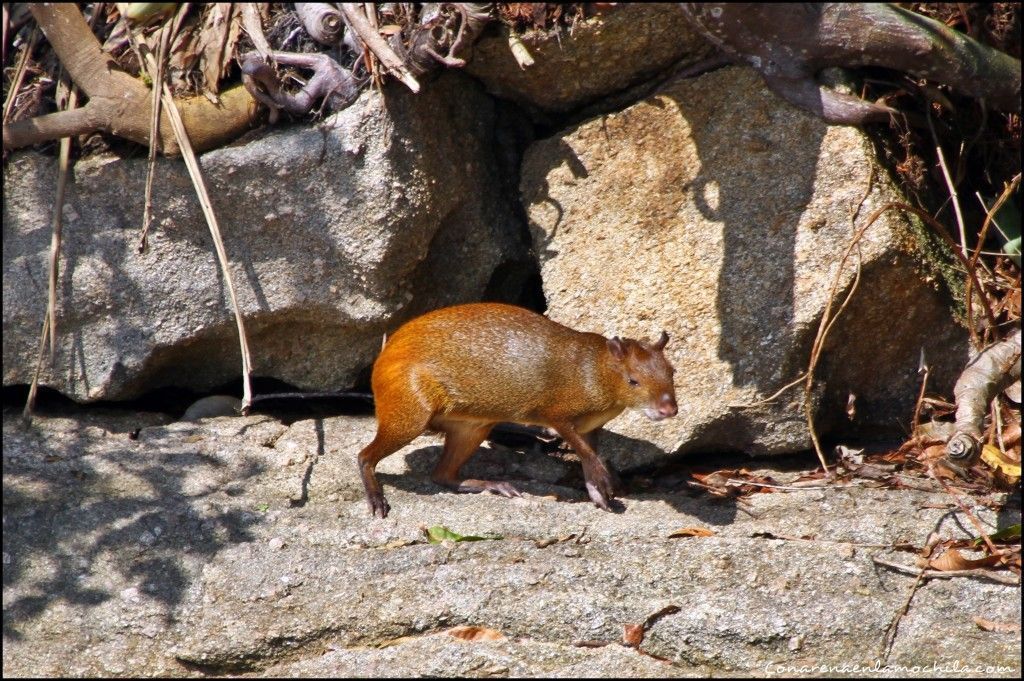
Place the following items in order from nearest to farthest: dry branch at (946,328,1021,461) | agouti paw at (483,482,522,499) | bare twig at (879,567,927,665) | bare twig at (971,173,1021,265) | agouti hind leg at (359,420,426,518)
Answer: bare twig at (879,567,927,665), bare twig at (971,173,1021,265), dry branch at (946,328,1021,461), agouti hind leg at (359,420,426,518), agouti paw at (483,482,522,499)

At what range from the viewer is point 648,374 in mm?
5941

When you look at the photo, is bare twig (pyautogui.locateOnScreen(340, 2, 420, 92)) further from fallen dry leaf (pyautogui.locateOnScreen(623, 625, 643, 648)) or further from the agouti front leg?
fallen dry leaf (pyautogui.locateOnScreen(623, 625, 643, 648))

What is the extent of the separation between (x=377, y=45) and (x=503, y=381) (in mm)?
→ 1873

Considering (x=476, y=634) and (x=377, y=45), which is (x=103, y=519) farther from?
(x=377, y=45)

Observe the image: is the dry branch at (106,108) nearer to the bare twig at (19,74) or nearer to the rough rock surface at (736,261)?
the bare twig at (19,74)

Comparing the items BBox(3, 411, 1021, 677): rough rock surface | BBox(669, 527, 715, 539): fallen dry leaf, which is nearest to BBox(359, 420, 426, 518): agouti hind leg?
BBox(3, 411, 1021, 677): rough rock surface

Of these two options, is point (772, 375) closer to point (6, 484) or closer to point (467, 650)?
point (467, 650)

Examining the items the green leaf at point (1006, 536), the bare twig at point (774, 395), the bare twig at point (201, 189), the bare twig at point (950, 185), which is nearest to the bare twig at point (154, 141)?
the bare twig at point (201, 189)

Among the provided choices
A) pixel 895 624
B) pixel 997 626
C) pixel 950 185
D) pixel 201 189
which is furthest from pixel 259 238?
pixel 997 626

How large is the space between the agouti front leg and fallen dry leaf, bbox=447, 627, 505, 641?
1215mm

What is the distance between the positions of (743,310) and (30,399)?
12.6ft

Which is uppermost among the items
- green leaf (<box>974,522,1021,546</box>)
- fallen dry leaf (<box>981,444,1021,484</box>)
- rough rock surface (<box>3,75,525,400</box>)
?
rough rock surface (<box>3,75,525,400</box>)

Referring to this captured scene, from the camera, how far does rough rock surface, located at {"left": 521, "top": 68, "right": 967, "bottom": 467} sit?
19.3ft

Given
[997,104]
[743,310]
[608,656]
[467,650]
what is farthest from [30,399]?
[997,104]
